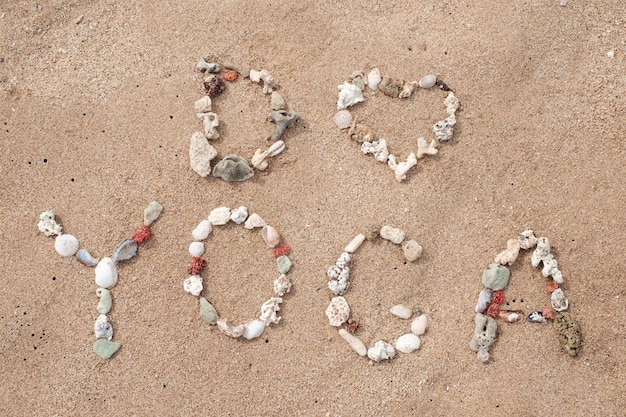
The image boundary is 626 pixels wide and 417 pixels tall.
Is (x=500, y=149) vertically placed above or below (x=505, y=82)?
below

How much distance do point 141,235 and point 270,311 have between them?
1278 millimetres

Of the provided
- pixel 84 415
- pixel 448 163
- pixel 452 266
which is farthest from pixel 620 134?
pixel 84 415

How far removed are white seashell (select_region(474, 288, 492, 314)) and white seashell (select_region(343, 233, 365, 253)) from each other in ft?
3.67

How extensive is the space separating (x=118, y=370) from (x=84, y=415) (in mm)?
455

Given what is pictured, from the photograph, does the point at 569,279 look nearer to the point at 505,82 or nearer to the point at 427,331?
the point at 427,331

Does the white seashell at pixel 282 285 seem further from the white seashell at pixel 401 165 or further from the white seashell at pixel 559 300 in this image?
the white seashell at pixel 559 300

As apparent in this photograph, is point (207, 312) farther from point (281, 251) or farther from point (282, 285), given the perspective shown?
point (281, 251)

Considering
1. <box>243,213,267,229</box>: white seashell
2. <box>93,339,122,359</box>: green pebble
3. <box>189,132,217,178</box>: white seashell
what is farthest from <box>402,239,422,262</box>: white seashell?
<box>93,339,122,359</box>: green pebble

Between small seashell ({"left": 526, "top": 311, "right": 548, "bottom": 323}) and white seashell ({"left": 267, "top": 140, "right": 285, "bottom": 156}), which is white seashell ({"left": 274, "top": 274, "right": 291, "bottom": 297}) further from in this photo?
small seashell ({"left": 526, "top": 311, "right": 548, "bottom": 323})

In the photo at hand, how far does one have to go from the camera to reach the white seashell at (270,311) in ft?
17.1

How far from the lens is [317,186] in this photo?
538cm

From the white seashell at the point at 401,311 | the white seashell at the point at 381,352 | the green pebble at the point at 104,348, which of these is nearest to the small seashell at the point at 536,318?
the white seashell at the point at 401,311

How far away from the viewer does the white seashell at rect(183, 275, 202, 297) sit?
5.23m

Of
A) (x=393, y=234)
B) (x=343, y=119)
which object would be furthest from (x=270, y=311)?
(x=343, y=119)
